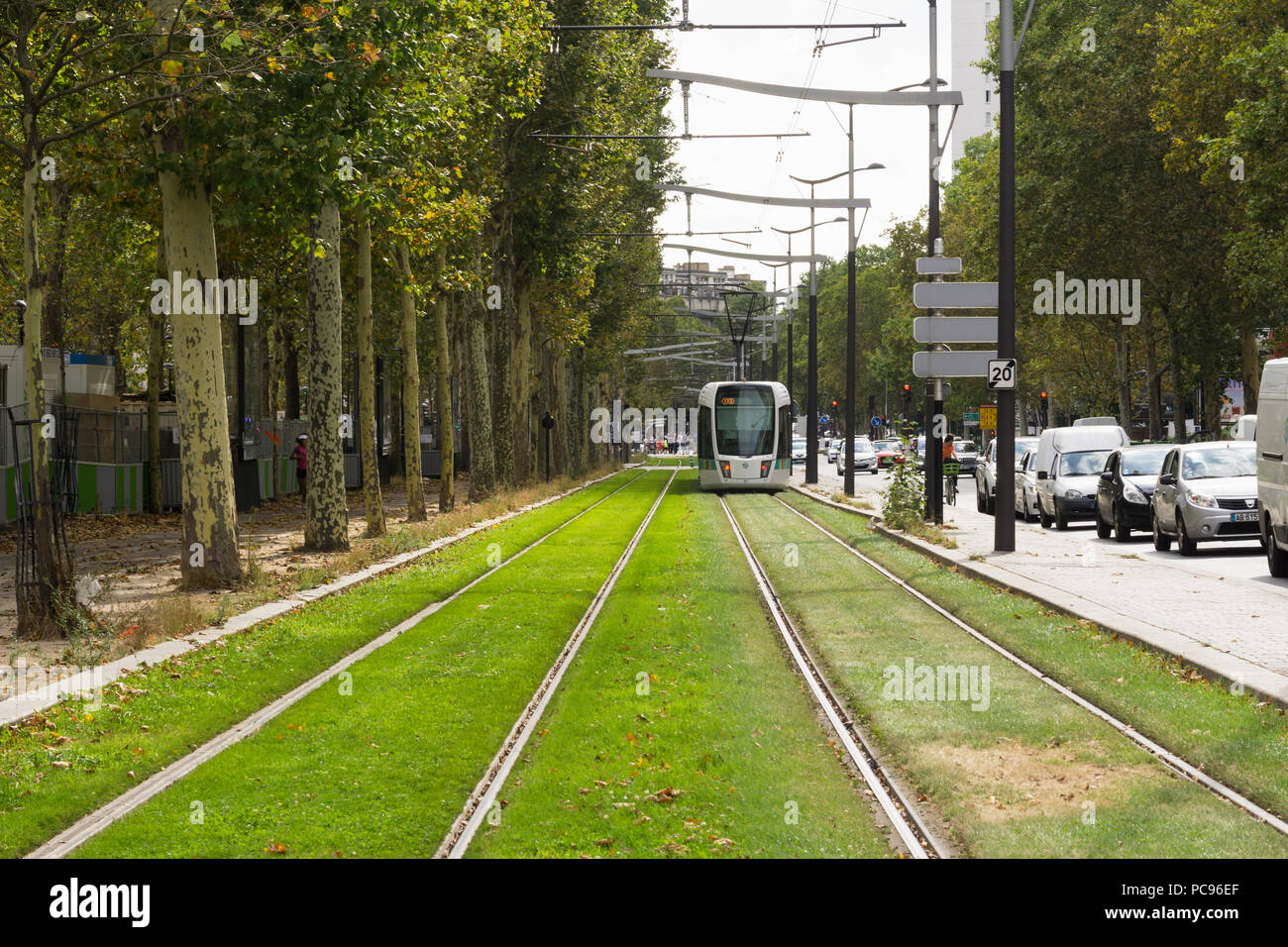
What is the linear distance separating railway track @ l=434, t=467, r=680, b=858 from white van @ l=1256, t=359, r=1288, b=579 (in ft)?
27.6

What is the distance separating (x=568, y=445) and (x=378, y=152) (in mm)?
47666

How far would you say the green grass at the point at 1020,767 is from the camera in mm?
6723

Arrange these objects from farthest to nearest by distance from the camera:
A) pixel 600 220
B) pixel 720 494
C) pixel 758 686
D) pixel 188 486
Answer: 1. pixel 720 494
2. pixel 600 220
3. pixel 188 486
4. pixel 758 686

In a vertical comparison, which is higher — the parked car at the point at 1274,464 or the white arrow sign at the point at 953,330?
the white arrow sign at the point at 953,330

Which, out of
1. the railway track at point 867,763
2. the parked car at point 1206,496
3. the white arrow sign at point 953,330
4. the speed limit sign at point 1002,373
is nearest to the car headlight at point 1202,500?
the parked car at point 1206,496

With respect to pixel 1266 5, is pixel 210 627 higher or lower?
lower

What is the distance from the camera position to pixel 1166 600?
15.8 metres

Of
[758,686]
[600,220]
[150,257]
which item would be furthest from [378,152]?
[600,220]

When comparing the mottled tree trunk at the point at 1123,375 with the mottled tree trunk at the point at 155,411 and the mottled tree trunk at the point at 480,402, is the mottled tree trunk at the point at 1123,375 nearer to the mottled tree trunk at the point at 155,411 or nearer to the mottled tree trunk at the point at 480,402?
the mottled tree trunk at the point at 480,402

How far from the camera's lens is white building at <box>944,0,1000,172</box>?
125m

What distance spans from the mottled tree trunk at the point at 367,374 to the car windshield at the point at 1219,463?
12.9m

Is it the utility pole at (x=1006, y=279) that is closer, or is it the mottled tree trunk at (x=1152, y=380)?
the utility pole at (x=1006, y=279)

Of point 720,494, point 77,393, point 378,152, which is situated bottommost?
point 720,494
